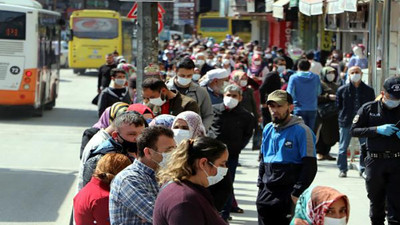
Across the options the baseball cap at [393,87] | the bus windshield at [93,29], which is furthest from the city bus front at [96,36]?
the baseball cap at [393,87]

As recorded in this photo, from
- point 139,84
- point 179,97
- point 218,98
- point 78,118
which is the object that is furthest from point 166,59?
point 179,97

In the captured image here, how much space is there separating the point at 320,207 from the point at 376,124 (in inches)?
196

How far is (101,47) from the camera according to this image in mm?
45719

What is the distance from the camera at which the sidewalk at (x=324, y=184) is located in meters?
11.5

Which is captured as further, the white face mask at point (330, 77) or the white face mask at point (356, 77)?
the white face mask at point (330, 77)

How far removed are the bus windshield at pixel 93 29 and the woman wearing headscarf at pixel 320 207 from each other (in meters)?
41.2

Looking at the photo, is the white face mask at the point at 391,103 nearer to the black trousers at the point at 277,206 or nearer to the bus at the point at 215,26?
the black trousers at the point at 277,206

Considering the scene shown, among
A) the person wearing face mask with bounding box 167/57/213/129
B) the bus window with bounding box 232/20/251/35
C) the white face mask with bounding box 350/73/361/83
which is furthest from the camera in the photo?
the bus window with bounding box 232/20/251/35

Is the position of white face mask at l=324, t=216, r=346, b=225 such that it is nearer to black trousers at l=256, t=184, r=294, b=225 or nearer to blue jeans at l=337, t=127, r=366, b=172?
black trousers at l=256, t=184, r=294, b=225

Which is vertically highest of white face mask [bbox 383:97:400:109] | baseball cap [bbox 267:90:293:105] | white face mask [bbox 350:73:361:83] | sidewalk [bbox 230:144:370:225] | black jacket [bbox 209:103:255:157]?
baseball cap [bbox 267:90:293:105]

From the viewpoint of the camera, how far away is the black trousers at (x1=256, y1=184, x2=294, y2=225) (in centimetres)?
830

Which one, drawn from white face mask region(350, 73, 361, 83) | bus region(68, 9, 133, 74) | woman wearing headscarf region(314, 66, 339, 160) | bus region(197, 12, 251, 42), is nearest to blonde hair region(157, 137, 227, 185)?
white face mask region(350, 73, 361, 83)

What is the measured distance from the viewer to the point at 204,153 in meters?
5.17

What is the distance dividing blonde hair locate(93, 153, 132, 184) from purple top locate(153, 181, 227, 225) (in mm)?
1219
